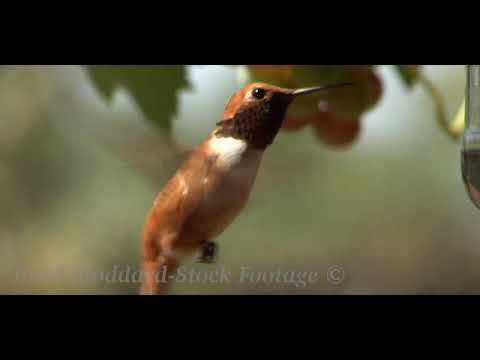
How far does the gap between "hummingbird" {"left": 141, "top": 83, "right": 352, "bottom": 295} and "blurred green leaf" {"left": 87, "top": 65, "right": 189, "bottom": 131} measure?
0.31 feet

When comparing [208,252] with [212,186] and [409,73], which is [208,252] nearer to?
[212,186]

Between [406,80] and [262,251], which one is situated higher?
[262,251]

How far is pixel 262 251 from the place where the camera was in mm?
1724

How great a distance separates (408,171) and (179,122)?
4.91 feet

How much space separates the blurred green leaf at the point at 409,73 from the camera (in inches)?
16.8

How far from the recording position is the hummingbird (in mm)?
500

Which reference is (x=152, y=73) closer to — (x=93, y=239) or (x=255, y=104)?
(x=255, y=104)

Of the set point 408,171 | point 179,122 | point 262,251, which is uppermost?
point 408,171

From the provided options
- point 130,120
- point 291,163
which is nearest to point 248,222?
point 291,163

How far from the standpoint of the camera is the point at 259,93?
493 mm

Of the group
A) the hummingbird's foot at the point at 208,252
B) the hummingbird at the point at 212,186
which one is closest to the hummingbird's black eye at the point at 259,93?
the hummingbird at the point at 212,186

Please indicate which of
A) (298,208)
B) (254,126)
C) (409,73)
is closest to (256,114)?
(254,126)

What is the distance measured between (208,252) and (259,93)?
4.8 inches

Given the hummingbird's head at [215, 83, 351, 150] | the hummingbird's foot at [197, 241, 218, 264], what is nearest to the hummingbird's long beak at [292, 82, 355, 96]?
the hummingbird's head at [215, 83, 351, 150]
